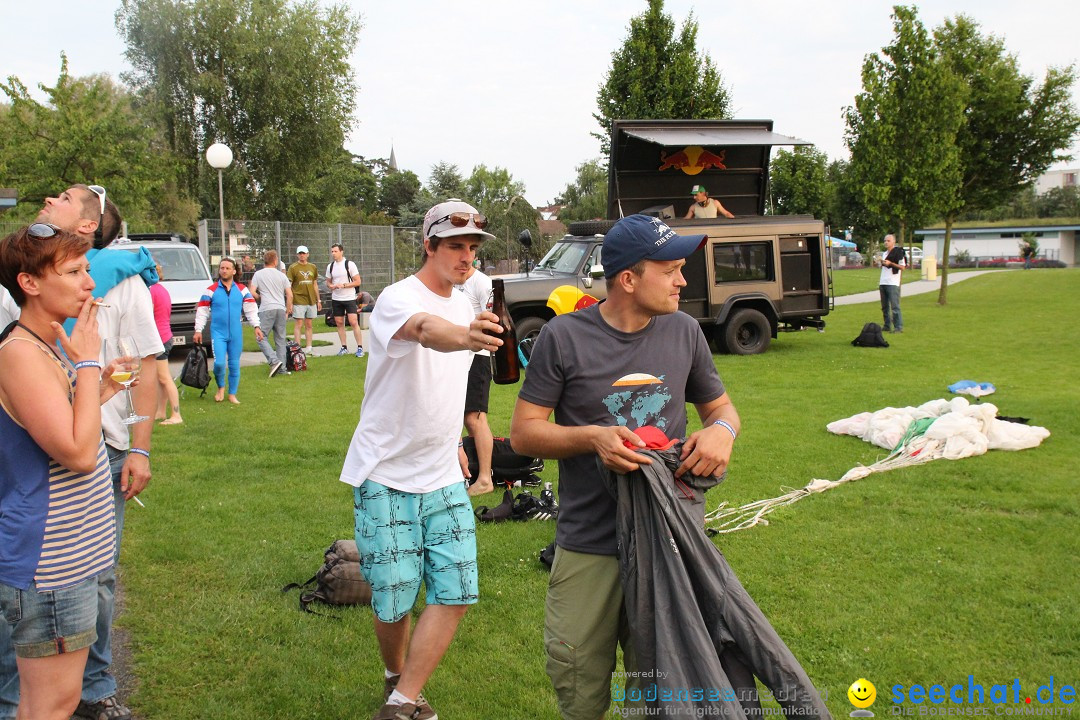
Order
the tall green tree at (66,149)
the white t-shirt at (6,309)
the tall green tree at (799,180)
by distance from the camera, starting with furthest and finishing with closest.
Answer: the tall green tree at (799,180), the tall green tree at (66,149), the white t-shirt at (6,309)

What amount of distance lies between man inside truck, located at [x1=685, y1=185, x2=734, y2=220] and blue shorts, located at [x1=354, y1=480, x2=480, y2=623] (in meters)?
12.0

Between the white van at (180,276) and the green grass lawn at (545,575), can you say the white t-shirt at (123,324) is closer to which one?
the green grass lawn at (545,575)

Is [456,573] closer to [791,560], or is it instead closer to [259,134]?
[791,560]

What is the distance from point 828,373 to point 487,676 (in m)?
10.2

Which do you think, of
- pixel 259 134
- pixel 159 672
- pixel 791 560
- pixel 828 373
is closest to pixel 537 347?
pixel 159 672

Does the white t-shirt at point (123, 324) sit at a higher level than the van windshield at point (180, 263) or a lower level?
lower

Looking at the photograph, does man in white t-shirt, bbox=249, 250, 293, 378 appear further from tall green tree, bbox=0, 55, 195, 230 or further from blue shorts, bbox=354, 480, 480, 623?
tall green tree, bbox=0, 55, 195, 230

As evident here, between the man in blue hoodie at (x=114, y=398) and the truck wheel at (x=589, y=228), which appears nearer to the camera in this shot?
the man in blue hoodie at (x=114, y=398)

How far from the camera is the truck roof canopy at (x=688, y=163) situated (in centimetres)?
1372

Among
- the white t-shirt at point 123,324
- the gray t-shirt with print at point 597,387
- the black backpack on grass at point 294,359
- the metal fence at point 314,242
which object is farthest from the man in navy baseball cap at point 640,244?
the metal fence at point 314,242

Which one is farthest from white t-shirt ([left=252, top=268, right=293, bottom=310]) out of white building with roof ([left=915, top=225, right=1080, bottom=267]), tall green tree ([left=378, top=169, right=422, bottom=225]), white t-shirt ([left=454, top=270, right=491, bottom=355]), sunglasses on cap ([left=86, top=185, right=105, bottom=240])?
tall green tree ([left=378, top=169, right=422, bottom=225])

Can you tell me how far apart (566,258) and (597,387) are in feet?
40.0

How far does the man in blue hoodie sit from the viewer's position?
10.2 ft

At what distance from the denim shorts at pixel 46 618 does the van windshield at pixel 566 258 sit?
1203 centimetres
